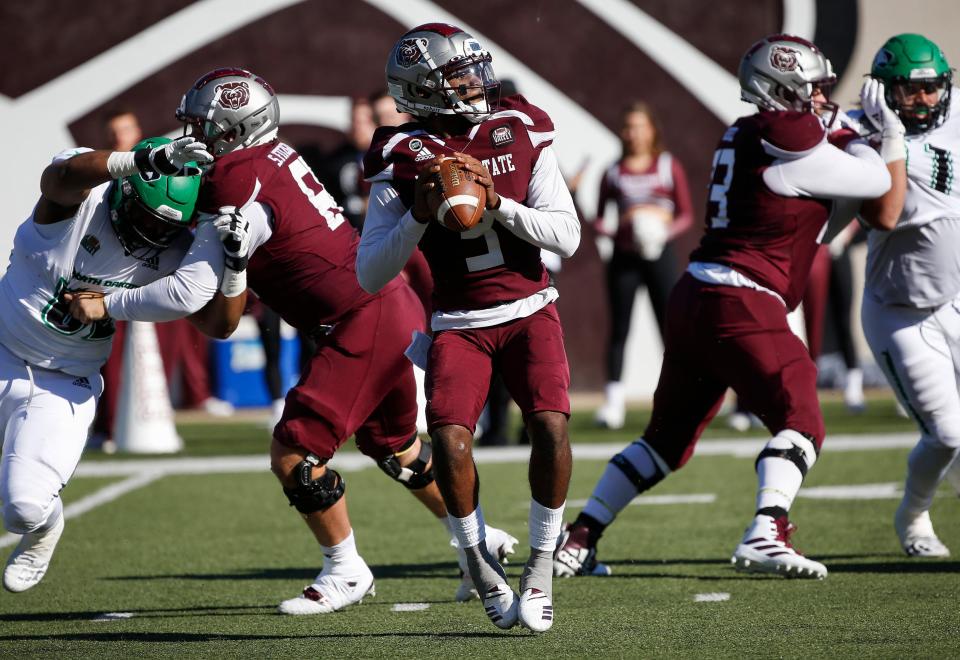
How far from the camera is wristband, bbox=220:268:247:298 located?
4.83 m

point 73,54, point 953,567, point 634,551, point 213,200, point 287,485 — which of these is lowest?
point 73,54

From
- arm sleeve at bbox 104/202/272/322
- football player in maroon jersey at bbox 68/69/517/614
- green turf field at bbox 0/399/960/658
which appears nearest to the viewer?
green turf field at bbox 0/399/960/658

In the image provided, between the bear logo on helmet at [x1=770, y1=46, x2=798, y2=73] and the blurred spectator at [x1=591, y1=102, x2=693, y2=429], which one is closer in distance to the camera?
the bear logo on helmet at [x1=770, y1=46, x2=798, y2=73]

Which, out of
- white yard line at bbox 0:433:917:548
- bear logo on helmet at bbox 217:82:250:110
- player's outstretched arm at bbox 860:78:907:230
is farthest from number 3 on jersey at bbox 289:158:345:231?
white yard line at bbox 0:433:917:548

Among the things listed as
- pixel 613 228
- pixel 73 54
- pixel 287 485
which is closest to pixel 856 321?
pixel 613 228

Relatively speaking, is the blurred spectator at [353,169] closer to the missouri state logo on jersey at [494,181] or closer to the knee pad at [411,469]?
the knee pad at [411,469]

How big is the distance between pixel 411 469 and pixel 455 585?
1.61 feet

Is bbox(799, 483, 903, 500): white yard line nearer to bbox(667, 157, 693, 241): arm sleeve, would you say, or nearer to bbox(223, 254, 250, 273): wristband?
bbox(667, 157, 693, 241): arm sleeve

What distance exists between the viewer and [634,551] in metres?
6.20

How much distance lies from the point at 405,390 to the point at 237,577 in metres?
1.13

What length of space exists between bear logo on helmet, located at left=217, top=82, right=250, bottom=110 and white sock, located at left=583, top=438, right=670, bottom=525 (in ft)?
6.44

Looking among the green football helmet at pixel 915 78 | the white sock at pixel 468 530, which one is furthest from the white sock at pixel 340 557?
the green football helmet at pixel 915 78

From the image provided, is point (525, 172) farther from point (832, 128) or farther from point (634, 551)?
point (634, 551)

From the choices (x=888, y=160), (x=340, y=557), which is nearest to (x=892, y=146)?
(x=888, y=160)
